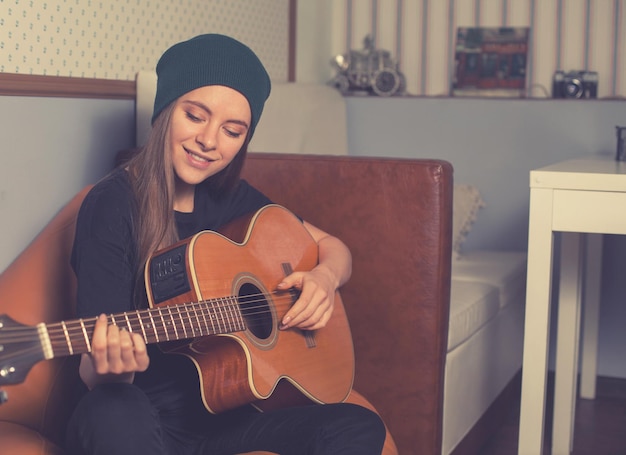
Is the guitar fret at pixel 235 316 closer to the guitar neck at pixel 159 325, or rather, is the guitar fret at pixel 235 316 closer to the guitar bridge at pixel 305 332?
the guitar neck at pixel 159 325

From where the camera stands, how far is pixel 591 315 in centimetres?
274

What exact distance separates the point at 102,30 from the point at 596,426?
1.69 m

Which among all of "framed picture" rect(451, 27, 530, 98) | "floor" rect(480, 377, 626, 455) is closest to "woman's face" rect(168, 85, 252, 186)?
"floor" rect(480, 377, 626, 455)

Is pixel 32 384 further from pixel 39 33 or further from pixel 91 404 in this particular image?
pixel 39 33

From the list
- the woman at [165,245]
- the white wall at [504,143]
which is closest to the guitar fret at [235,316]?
the woman at [165,245]

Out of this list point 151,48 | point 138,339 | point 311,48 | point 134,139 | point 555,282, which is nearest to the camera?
point 138,339

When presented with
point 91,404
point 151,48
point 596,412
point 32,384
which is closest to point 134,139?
point 151,48

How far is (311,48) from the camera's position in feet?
10.6

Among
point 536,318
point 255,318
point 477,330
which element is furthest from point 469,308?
point 255,318

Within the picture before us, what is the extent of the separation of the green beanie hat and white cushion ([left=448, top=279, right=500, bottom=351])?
719 millimetres

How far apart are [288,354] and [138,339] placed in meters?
0.38

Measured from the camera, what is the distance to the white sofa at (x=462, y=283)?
6.57ft

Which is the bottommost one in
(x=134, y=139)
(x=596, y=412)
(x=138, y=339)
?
(x=596, y=412)

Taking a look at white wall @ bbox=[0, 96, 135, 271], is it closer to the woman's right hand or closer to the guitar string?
the guitar string
